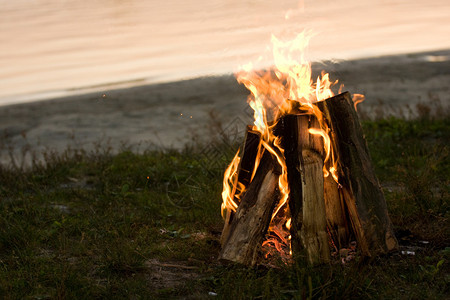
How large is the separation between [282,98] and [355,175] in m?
0.85

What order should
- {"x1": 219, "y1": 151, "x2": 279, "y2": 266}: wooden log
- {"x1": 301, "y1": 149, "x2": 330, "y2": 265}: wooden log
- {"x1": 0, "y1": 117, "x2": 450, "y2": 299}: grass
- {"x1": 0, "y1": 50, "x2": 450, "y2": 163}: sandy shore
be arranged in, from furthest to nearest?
{"x1": 0, "y1": 50, "x2": 450, "y2": 163}: sandy shore < {"x1": 219, "y1": 151, "x2": 279, "y2": 266}: wooden log < {"x1": 301, "y1": 149, "x2": 330, "y2": 265}: wooden log < {"x1": 0, "y1": 117, "x2": 450, "y2": 299}: grass

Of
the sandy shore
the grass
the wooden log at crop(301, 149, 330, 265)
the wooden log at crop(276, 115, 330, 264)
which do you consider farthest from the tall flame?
the sandy shore

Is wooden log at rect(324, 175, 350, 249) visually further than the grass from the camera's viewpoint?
Yes

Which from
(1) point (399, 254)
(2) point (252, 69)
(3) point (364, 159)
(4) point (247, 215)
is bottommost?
(1) point (399, 254)

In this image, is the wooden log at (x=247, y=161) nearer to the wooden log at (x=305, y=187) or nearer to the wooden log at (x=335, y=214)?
the wooden log at (x=305, y=187)

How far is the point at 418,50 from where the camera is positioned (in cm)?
1659

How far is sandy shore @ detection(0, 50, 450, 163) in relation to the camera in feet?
35.5

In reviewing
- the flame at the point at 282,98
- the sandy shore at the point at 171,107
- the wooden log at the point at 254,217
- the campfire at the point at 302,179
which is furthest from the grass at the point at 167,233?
the sandy shore at the point at 171,107

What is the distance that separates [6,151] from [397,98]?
775 cm

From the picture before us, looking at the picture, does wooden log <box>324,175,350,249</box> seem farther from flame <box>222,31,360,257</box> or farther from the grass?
the grass

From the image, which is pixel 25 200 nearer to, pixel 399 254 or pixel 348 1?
pixel 399 254

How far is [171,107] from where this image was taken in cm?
1277

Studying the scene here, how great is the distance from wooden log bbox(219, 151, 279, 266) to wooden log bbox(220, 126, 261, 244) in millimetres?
147

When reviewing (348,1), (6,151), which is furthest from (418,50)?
(6,151)
